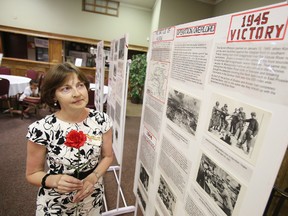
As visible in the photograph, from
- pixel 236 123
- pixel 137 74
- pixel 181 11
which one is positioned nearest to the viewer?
pixel 236 123

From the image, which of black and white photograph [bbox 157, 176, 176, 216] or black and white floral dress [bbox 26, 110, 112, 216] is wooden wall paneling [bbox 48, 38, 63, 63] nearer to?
black and white floral dress [bbox 26, 110, 112, 216]

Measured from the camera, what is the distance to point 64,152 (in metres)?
0.97

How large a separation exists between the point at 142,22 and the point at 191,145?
726 cm

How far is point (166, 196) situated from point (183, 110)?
0.53m

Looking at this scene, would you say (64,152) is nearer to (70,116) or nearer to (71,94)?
(70,116)

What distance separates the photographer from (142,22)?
7180 millimetres

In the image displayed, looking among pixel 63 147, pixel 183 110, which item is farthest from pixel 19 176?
pixel 183 110

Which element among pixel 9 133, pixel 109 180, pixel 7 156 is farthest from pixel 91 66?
pixel 109 180

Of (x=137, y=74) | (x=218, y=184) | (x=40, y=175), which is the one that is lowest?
(x=40, y=175)

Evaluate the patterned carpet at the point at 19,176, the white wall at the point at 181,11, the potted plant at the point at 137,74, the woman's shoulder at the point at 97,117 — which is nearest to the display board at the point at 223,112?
the woman's shoulder at the point at 97,117

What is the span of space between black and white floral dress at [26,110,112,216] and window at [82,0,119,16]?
6.89 m

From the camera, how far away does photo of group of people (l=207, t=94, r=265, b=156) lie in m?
0.54

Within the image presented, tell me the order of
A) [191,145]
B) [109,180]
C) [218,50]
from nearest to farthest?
[218,50]
[191,145]
[109,180]

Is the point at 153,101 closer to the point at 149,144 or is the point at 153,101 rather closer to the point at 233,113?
the point at 149,144
